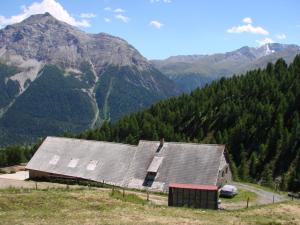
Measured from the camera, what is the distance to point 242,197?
62469 millimetres

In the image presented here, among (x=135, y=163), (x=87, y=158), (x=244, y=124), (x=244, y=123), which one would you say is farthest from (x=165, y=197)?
(x=244, y=123)

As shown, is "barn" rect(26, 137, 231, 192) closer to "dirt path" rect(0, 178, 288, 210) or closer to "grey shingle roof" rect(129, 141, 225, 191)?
"grey shingle roof" rect(129, 141, 225, 191)

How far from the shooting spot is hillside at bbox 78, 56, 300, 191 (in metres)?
94.6

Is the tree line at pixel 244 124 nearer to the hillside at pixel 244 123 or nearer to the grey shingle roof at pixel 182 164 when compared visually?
the hillside at pixel 244 123

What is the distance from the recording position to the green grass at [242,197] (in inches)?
2358

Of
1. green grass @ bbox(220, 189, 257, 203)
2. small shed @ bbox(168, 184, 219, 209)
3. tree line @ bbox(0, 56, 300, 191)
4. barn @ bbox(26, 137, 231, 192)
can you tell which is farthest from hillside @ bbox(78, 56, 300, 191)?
small shed @ bbox(168, 184, 219, 209)

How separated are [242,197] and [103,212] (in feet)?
102

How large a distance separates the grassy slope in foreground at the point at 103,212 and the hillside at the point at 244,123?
4506 centimetres

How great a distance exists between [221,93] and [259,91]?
564 inches

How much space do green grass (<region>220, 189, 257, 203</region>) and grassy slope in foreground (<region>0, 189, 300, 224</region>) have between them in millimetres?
15769

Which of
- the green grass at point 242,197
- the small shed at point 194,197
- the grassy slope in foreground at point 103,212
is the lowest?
the green grass at point 242,197

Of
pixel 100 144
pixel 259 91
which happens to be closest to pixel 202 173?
pixel 100 144

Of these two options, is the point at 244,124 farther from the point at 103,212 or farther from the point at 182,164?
the point at 103,212

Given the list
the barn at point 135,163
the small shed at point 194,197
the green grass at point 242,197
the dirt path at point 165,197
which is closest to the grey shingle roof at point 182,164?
the barn at point 135,163
